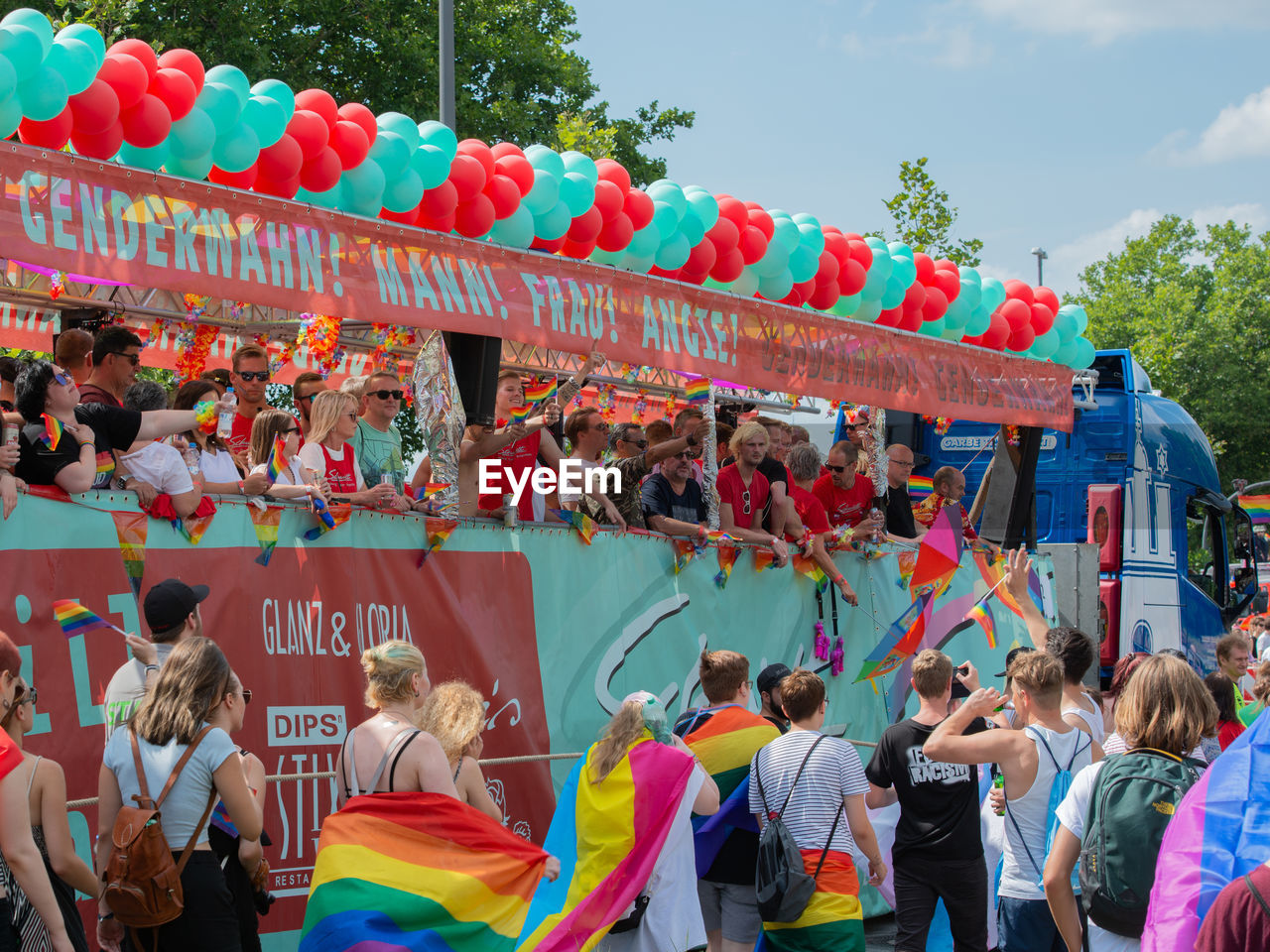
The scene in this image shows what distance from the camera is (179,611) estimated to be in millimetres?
4754

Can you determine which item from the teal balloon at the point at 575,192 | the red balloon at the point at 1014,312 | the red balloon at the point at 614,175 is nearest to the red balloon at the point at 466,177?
the teal balloon at the point at 575,192

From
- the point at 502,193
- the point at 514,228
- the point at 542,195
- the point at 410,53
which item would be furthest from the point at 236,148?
the point at 410,53

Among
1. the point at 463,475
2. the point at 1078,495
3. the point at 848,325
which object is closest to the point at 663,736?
the point at 463,475

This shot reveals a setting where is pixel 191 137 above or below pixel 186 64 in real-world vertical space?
below

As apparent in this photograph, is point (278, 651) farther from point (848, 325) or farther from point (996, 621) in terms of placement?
point (996, 621)

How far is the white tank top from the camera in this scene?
5.34 meters

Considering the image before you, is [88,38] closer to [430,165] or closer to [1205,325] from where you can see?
[430,165]

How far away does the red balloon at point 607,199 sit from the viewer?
24.3ft

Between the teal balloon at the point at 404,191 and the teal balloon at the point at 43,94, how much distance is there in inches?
65.2

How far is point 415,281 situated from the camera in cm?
640

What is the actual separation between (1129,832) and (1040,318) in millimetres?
7977

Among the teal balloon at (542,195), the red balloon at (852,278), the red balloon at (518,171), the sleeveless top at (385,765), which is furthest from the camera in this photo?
the red balloon at (852,278)

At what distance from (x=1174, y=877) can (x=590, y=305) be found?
4936 mm

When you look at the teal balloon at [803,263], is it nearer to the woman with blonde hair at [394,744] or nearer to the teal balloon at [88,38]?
the teal balloon at [88,38]
